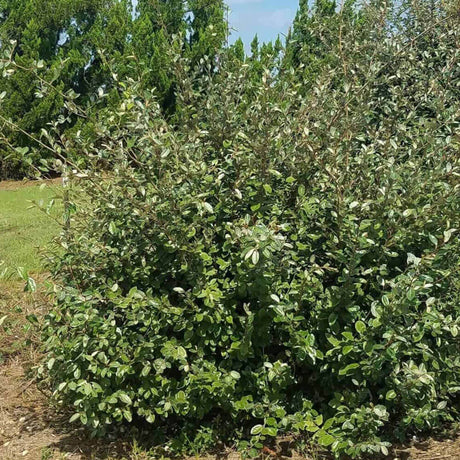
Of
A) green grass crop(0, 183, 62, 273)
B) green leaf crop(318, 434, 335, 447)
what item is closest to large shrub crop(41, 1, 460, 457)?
green leaf crop(318, 434, 335, 447)

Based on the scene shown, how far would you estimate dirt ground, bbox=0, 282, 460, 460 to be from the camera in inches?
108

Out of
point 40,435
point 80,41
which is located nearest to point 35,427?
point 40,435

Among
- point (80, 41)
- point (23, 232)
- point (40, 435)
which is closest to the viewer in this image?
point (40, 435)

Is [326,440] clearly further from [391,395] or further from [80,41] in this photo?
[80,41]

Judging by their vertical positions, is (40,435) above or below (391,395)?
below

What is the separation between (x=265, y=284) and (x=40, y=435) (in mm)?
1515

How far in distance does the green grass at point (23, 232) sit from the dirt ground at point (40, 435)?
3.35 feet

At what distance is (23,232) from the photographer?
690cm

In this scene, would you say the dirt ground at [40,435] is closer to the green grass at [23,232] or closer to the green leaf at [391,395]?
the green leaf at [391,395]

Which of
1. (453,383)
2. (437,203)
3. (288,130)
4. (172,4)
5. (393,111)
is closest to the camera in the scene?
(437,203)

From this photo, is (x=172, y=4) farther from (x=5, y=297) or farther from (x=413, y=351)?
(x=413, y=351)

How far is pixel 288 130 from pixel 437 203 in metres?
0.78

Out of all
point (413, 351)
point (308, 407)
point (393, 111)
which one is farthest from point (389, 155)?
point (308, 407)

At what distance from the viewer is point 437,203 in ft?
8.13
